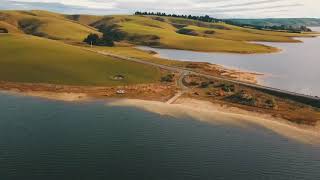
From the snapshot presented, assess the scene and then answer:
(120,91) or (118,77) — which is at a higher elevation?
(118,77)

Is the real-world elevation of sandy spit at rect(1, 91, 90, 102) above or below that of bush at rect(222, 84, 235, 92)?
below

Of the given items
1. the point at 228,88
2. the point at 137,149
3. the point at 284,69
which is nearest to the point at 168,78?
the point at 228,88

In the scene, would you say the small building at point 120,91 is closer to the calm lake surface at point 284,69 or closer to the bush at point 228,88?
the bush at point 228,88

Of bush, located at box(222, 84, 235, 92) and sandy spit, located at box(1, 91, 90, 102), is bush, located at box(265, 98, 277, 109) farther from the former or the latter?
sandy spit, located at box(1, 91, 90, 102)

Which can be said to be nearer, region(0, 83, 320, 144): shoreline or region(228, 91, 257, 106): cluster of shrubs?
region(0, 83, 320, 144): shoreline

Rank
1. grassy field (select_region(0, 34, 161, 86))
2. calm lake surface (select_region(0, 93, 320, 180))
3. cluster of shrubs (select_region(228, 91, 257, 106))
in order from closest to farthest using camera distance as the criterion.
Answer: calm lake surface (select_region(0, 93, 320, 180)) → cluster of shrubs (select_region(228, 91, 257, 106)) → grassy field (select_region(0, 34, 161, 86))

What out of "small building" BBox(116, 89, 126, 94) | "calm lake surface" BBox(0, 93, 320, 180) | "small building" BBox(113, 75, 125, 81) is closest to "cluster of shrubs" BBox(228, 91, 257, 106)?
"calm lake surface" BBox(0, 93, 320, 180)

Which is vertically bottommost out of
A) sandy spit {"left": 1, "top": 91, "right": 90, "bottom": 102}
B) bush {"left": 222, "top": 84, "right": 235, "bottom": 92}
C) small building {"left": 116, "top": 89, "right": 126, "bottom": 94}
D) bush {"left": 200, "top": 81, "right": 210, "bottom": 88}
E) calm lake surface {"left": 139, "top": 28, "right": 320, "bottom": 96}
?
sandy spit {"left": 1, "top": 91, "right": 90, "bottom": 102}

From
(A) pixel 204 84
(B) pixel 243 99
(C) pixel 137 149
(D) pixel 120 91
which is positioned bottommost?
(D) pixel 120 91

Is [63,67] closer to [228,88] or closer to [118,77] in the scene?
[118,77]
